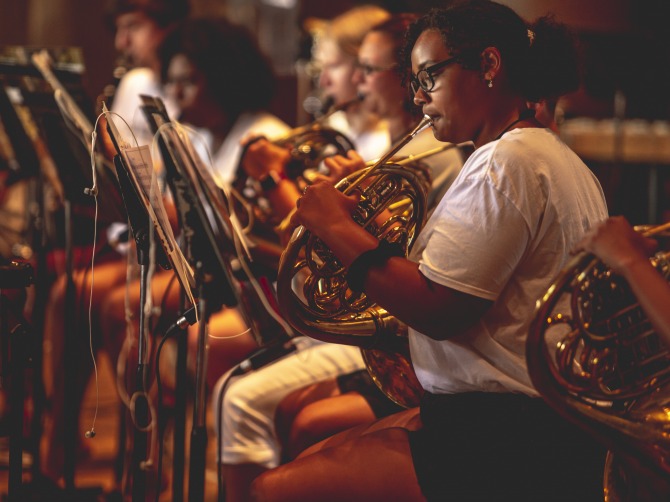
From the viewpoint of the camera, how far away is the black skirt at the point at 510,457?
58.5 inches

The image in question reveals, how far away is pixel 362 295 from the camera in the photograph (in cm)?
180

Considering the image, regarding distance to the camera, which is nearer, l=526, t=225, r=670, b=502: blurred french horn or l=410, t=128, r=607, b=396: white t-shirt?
l=526, t=225, r=670, b=502: blurred french horn

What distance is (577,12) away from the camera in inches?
143

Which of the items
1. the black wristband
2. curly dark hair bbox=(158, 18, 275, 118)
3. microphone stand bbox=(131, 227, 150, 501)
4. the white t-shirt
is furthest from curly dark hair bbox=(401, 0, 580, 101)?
curly dark hair bbox=(158, 18, 275, 118)

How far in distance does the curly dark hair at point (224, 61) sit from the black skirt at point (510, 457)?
2.08m

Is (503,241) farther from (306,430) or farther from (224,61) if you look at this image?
(224,61)

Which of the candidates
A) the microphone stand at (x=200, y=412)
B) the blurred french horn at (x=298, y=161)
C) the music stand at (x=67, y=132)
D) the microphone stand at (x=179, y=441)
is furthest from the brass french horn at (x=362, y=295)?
the blurred french horn at (x=298, y=161)

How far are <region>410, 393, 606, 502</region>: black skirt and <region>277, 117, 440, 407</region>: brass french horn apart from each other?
0.93 feet

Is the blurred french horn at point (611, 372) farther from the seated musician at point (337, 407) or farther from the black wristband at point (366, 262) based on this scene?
the seated musician at point (337, 407)

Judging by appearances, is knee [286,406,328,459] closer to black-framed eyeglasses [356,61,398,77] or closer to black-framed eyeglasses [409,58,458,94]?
black-framed eyeglasses [409,58,458,94]

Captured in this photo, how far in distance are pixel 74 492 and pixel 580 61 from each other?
178 cm

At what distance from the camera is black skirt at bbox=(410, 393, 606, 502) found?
4.87ft

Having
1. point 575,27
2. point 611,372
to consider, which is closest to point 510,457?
point 611,372

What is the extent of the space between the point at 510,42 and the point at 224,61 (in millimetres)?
1869
